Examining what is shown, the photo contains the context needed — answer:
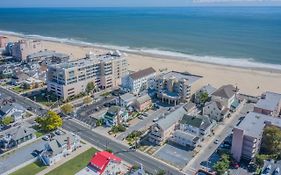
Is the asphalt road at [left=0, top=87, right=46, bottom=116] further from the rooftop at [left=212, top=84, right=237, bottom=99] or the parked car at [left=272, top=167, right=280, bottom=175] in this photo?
the parked car at [left=272, top=167, right=280, bottom=175]

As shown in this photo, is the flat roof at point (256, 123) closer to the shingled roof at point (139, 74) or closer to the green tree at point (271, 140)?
the green tree at point (271, 140)

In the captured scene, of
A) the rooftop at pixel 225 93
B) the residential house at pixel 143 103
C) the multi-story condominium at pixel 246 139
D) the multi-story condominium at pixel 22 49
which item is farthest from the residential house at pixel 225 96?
the multi-story condominium at pixel 22 49

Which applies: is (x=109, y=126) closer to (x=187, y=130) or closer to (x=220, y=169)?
(x=187, y=130)

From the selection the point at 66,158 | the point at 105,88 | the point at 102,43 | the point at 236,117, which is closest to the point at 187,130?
the point at 236,117

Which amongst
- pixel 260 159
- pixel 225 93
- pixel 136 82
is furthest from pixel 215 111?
pixel 136 82

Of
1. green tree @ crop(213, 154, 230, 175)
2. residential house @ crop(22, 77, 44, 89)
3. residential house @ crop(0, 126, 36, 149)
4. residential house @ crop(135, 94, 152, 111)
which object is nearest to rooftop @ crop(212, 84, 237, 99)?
residential house @ crop(135, 94, 152, 111)

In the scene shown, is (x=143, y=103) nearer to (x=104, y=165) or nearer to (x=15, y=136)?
(x=104, y=165)
